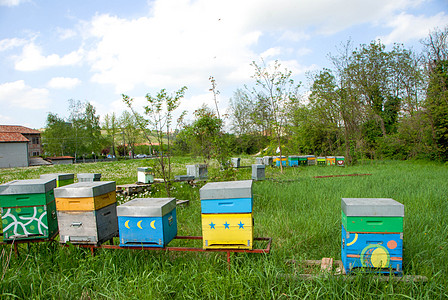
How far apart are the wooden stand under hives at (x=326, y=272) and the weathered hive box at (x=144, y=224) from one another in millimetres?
1392

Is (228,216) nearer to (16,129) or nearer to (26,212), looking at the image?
(26,212)

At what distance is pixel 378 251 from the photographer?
264 centimetres

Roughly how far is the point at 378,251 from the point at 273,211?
2759 mm

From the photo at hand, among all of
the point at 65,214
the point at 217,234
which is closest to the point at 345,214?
the point at 217,234

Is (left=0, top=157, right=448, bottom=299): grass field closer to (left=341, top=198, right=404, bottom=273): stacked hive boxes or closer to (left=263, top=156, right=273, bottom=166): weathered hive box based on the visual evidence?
(left=341, top=198, right=404, bottom=273): stacked hive boxes

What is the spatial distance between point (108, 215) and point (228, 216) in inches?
65.3

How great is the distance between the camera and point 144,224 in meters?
3.11

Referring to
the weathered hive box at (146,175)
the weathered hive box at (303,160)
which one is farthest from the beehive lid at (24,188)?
the weathered hive box at (303,160)

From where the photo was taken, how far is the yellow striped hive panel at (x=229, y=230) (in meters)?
2.94

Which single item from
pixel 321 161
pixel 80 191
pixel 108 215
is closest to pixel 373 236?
pixel 108 215

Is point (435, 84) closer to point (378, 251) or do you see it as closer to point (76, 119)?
point (378, 251)

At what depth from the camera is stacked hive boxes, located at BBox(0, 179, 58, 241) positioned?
136 inches

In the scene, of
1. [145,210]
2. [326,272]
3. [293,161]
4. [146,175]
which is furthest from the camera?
[293,161]

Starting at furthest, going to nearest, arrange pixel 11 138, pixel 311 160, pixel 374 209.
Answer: pixel 11 138 → pixel 311 160 → pixel 374 209
